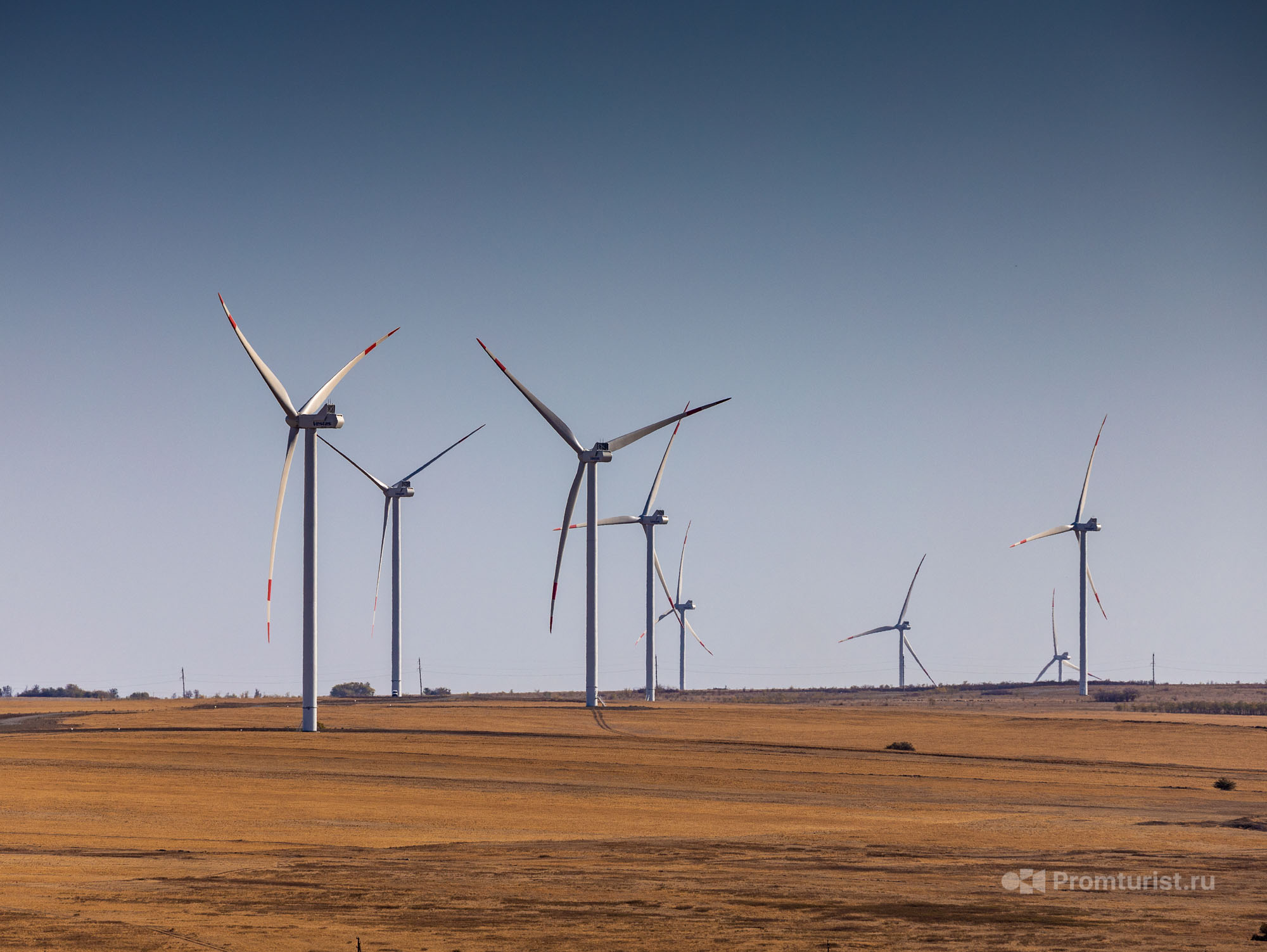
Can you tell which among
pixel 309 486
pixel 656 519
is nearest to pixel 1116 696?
pixel 656 519

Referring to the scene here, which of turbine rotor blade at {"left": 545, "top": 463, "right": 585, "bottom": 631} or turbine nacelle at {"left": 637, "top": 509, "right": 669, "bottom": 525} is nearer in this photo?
turbine rotor blade at {"left": 545, "top": 463, "right": 585, "bottom": 631}

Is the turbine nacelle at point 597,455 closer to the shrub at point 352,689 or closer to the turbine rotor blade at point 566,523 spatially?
the turbine rotor blade at point 566,523

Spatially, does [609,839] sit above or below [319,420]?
below

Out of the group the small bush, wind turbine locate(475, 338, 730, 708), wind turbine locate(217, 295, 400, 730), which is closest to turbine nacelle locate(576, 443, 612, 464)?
wind turbine locate(475, 338, 730, 708)

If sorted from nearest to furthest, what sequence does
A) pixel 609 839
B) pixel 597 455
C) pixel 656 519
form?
pixel 609 839
pixel 597 455
pixel 656 519

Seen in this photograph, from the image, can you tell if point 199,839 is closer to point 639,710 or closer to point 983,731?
point 983,731

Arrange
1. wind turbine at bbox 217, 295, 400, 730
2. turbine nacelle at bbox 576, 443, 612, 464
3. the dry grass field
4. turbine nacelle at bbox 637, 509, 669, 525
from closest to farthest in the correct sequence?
the dry grass field → wind turbine at bbox 217, 295, 400, 730 → turbine nacelle at bbox 576, 443, 612, 464 → turbine nacelle at bbox 637, 509, 669, 525

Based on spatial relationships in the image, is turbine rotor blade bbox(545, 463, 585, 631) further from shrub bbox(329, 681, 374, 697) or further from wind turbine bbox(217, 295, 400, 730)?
shrub bbox(329, 681, 374, 697)

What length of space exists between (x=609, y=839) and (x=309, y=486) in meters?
34.7

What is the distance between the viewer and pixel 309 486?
58312 mm

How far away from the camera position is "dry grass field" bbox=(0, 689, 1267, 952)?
1756cm

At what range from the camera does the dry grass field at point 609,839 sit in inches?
691

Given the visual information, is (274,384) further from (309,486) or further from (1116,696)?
(1116,696)

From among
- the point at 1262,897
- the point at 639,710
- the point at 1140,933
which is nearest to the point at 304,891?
the point at 1140,933
